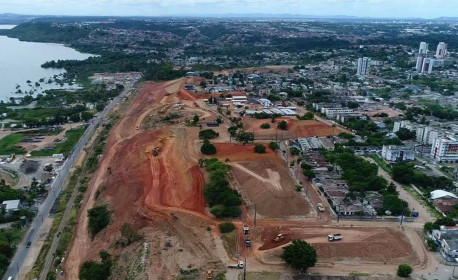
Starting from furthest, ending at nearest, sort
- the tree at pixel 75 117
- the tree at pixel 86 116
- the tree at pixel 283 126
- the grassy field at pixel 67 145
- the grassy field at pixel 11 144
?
1. the tree at pixel 86 116
2. the tree at pixel 75 117
3. the tree at pixel 283 126
4. the grassy field at pixel 11 144
5. the grassy field at pixel 67 145

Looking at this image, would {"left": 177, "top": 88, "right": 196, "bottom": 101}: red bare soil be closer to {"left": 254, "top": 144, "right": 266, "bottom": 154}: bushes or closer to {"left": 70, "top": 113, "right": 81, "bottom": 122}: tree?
{"left": 70, "top": 113, "right": 81, "bottom": 122}: tree

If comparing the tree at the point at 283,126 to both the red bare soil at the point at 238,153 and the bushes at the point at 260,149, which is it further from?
the bushes at the point at 260,149

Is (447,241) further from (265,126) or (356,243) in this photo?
(265,126)

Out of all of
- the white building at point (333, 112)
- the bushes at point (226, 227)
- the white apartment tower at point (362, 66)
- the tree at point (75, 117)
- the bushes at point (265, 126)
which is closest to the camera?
the bushes at point (226, 227)

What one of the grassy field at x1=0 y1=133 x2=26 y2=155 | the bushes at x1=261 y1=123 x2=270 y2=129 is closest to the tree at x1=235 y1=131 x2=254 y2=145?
the bushes at x1=261 y1=123 x2=270 y2=129

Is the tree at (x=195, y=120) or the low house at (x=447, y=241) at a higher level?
the low house at (x=447, y=241)

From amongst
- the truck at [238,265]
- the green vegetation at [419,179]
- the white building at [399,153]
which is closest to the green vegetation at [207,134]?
the white building at [399,153]

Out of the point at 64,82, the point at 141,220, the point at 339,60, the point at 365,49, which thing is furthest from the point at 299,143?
the point at 365,49

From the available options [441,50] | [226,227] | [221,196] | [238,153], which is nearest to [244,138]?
[238,153]
